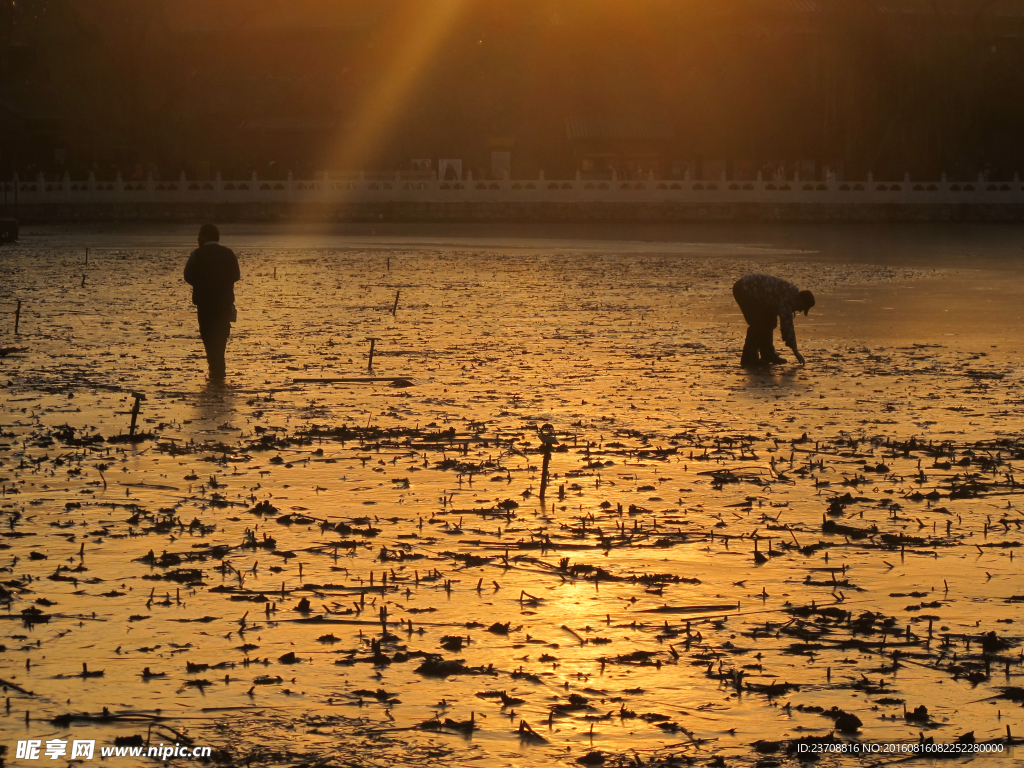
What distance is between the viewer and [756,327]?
1396cm

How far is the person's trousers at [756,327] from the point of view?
45.1ft

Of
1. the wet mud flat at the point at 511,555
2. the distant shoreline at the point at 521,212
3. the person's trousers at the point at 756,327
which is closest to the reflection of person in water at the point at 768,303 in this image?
the person's trousers at the point at 756,327

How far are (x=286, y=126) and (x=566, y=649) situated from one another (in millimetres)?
52773

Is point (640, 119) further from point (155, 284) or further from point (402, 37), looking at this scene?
point (155, 284)

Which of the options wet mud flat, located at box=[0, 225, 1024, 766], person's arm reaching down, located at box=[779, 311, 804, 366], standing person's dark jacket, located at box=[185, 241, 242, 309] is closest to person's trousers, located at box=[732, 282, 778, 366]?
person's arm reaching down, located at box=[779, 311, 804, 366]

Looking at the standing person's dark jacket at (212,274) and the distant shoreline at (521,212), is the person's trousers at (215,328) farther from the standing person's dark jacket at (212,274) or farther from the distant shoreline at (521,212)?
the distant shoreline at (521,212)

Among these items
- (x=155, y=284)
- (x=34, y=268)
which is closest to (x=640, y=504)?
(x=155, y=284)

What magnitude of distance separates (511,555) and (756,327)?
7462 mm

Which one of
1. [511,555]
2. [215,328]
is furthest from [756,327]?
[511,555]

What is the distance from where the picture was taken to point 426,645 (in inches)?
222

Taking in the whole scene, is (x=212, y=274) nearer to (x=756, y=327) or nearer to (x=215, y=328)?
(x=215, y=328)

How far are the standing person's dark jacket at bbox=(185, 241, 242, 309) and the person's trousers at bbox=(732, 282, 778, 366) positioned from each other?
15.3ft

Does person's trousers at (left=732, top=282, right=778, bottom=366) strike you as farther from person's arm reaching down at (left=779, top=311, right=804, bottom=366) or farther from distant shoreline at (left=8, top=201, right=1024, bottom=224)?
distant shoreline at (left=8, top=201, right=1024, bottom=224)

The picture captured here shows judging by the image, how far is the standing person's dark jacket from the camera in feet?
42.9
